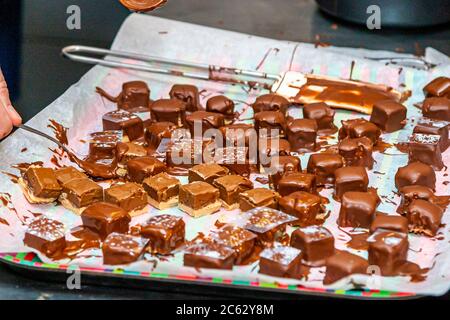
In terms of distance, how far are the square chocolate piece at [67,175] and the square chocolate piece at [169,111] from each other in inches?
16.8

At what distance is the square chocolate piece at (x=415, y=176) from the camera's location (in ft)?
6.72

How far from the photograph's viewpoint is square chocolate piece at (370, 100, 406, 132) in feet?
7.86

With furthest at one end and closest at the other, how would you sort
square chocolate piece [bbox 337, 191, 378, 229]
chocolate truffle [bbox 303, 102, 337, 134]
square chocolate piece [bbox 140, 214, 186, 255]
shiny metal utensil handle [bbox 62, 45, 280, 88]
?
shiny metal utensil handle [bbox 62, 45, 280, 88] → chocolate truffle [bbox 303, 102, 337, 134] → square chocolate piece [bbox 337, 191, 378, 229] → square chocolate piece [bbox 140, 214, 186, 255]

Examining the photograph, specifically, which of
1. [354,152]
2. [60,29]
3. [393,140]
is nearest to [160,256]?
[354,152]

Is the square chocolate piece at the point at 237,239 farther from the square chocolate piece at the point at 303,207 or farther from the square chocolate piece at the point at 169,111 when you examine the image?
the square chocolate piece at the point at 169,111

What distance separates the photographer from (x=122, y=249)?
1719 millimetres

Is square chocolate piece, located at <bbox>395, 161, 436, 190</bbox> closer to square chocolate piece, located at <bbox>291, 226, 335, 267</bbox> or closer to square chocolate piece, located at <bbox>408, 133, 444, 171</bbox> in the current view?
square chocolate piece, located at <bbox>408, 133, 444, 171</bbox>

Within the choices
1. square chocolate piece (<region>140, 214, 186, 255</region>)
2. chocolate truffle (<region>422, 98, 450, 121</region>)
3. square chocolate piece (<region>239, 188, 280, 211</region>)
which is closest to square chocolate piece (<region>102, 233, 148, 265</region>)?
square chocolate piece (<region>140, 214, 186, 255</region>)

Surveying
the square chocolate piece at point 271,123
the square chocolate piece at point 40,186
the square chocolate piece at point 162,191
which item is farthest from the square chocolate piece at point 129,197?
the square chocolate piece at point 271,123

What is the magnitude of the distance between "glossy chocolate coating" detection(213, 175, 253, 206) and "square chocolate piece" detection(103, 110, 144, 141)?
16.9 inches

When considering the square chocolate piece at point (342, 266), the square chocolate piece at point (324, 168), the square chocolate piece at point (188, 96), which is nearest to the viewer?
the square chocolate piece at point (342, 266)

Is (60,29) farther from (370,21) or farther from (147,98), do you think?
(370,21)

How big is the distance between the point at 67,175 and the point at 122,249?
40 centimetres

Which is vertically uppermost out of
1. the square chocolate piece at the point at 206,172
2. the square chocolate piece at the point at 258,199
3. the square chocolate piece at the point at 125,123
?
the square chocolate piece at the point at 125,123
